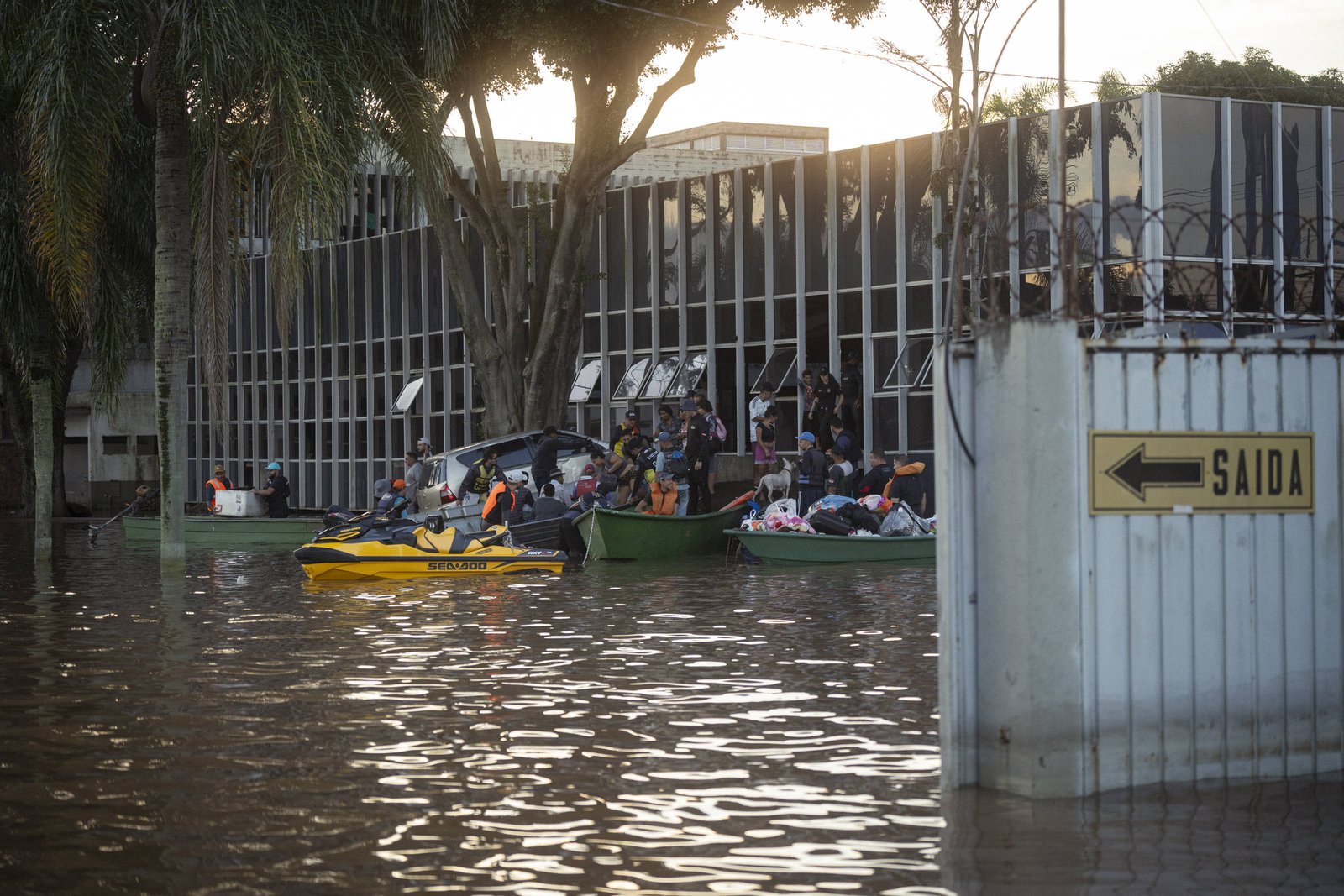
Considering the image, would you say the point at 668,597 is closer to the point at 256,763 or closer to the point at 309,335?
the point at 256,763

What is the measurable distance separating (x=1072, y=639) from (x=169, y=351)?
56.2 feet

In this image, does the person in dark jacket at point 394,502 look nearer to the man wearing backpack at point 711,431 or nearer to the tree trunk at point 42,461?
the man wearing backpack at point 711,431

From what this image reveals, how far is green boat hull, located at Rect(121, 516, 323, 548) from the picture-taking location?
30094mm

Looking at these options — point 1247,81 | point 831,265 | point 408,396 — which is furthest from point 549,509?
point 1247,81

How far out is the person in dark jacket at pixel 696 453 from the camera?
2547 centimetres

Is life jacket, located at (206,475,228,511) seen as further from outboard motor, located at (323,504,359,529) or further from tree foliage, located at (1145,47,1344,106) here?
tree foliage, located at (1145,47,1344,106)

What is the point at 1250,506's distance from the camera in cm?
758

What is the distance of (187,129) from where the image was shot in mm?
22062

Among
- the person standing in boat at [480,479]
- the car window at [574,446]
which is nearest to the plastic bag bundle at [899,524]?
the person standing in boat at [480,479]

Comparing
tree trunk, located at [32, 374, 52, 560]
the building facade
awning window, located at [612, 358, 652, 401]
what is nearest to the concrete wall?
the building facade

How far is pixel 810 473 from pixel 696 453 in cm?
234

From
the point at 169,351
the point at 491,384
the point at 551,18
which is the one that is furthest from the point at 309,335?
the point at 169,351

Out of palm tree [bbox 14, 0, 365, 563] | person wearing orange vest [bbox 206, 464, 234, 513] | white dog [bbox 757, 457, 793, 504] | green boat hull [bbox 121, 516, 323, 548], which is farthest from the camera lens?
person wearing orange vest [bbox 206, 464, 234, 513]

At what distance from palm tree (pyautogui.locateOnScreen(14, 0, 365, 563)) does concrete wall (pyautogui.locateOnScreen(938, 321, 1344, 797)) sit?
13.9 metres
